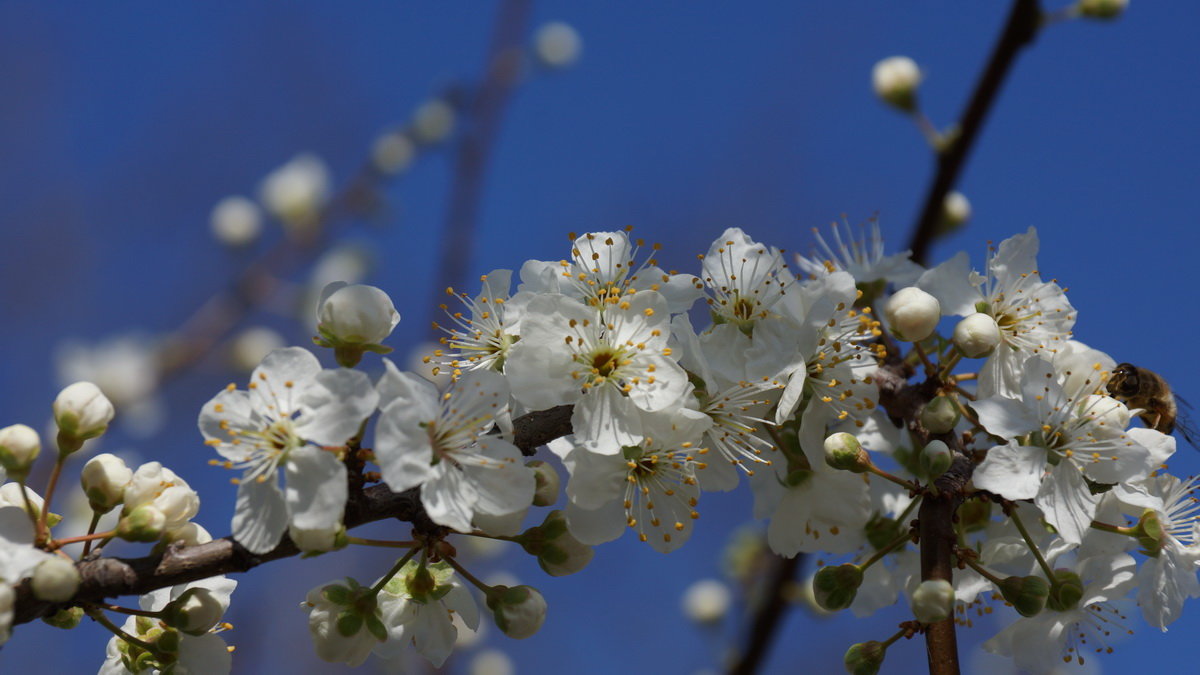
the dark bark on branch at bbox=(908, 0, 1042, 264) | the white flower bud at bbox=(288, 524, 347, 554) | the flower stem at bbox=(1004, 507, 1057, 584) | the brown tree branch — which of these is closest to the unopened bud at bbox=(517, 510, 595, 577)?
the brown tree branch

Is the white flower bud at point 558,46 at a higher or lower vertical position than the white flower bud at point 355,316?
higher

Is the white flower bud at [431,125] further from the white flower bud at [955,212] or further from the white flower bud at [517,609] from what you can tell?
the white flower bud at [517,609]

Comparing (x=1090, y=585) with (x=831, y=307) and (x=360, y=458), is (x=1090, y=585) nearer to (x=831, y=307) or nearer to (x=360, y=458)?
(x=831, y=307)

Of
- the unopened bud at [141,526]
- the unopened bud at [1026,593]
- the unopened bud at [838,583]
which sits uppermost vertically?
the unopened bud at [141,526]

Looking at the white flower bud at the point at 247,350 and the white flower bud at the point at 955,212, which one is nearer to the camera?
the white flower bud at the point at 955,212

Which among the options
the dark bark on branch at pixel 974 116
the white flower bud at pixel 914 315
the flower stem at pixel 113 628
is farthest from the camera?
the dark bark on branch at pixel 974 116

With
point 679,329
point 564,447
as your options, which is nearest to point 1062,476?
point 679,329

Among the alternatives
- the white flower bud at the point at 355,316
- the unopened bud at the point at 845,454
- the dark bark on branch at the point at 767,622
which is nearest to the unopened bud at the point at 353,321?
the white flower bud at the point at 355,316

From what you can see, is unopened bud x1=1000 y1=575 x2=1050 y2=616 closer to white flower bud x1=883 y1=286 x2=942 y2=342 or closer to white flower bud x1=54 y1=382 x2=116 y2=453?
white flower bud x1=883 y1=286 x2=942 y2=342

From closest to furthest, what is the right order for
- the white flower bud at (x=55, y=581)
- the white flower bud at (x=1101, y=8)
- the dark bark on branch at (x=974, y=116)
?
the white flower bud at (x=55, y=581) < the dark bark on branch at (x=974, y=116) < the white flower bud at (x=1101, y=8)
